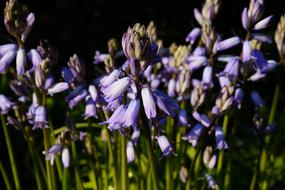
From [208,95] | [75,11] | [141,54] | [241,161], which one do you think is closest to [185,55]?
[208,95]

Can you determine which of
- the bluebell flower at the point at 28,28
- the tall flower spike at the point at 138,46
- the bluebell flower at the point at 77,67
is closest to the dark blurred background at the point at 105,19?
the bluebell flower at the point at 77,67

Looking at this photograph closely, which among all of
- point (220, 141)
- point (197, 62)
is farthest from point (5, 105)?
point (220, 141)

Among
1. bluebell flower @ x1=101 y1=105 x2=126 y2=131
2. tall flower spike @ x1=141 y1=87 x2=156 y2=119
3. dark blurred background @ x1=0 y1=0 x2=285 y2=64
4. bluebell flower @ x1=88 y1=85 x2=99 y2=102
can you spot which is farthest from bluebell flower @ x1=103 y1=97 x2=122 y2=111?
dark blurred background @ x1=0 y1=0 x2=285 y2=64

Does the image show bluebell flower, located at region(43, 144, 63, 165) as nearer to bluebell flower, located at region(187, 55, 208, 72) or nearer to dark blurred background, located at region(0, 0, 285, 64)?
bluebell flower, located at region(187, 55, 208, 72)

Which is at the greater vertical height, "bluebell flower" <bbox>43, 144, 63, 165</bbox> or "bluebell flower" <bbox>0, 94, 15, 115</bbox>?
"bluebell flower" <bbox>0, 94, 15, 115</bbox>

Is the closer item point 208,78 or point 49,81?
point 49,81

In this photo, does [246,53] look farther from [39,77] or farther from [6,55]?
[6,55]
